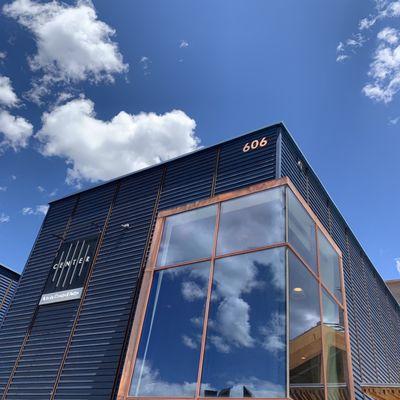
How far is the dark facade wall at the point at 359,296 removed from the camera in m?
11.8

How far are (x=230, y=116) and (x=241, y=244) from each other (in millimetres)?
8404

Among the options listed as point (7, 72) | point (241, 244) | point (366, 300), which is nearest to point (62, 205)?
point (7, 72)

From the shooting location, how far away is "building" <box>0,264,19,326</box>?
22702 mm

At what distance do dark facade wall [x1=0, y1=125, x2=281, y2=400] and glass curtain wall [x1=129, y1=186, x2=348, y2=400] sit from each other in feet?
8.48

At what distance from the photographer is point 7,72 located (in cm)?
1716

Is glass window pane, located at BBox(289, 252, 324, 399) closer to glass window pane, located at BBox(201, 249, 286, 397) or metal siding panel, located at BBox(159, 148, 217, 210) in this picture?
glass window pane, located at BBox(201, 249, 286, 397)

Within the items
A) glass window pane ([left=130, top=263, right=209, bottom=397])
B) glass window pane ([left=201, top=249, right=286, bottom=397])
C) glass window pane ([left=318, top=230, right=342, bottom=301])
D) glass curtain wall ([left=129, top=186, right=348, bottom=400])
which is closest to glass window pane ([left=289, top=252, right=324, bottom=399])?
glass curtain wall ([left=129, top=186, right=348, bottom=400])

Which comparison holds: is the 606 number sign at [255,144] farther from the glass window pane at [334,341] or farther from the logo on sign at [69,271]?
the logo on sign at [69,271]

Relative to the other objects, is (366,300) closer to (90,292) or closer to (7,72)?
(90,292)

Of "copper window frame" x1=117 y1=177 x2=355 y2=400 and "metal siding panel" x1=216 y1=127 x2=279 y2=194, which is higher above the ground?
A: "metal siding panel" x1=216 y1=127 x2=279 y2=194

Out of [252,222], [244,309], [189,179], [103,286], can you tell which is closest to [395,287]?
[189,179]

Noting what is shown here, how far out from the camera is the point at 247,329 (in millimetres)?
6477

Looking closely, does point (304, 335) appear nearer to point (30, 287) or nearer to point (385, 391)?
point (385, 391)

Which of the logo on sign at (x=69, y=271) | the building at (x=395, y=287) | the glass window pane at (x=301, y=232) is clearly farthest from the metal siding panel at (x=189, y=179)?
the building at (x=395, y=287)
